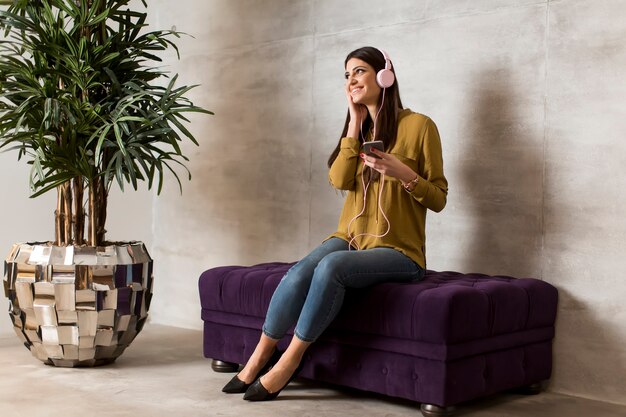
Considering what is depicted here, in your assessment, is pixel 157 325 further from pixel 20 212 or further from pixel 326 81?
pixel 326 81

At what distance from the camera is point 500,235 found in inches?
140

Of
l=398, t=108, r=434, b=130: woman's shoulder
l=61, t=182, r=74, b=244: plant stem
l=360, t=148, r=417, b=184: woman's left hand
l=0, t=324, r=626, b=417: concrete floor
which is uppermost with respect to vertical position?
l=398, t=108, r=434, b=130: woman's shoulder

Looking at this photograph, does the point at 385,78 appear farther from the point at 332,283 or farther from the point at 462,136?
the point at 332,283

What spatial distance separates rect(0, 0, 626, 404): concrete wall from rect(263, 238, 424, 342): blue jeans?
620 millimetres

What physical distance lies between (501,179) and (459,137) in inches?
11.5

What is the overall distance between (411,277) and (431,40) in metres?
1.26

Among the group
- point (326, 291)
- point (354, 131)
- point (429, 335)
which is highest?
point (354, 131)

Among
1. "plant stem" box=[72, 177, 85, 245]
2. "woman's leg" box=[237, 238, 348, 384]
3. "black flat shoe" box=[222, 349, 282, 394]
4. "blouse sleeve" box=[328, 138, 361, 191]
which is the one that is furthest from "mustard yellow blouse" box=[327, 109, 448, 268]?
"plant stem" box=[72, 177, 85, 245]

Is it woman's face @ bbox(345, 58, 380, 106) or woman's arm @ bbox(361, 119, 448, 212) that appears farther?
woman's face @ bbox(345, 58, 380, 106)

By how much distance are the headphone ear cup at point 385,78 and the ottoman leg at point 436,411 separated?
4.19ft

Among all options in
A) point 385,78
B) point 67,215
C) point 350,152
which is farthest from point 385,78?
point 67,215

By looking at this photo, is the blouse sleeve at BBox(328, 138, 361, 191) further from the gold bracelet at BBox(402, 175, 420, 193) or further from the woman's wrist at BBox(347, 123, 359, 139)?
the gold bracelet at BBox(402, 175, 420, 193)

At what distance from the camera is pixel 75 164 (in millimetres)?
3549

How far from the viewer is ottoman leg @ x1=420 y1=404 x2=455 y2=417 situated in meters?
2.81
